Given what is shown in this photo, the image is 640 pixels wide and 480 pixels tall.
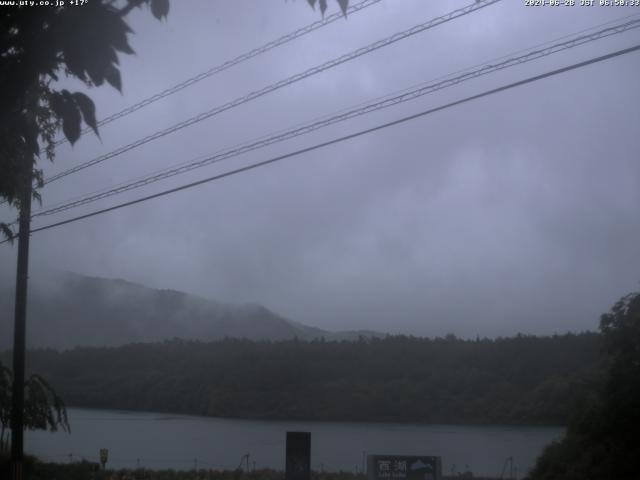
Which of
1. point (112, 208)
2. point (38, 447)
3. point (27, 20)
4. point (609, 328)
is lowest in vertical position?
point (38, 447)

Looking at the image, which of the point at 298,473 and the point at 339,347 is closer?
the point at 298,473

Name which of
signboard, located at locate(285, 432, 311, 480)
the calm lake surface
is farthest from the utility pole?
the calm lake surface

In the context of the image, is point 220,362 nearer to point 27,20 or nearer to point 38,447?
point 38,447

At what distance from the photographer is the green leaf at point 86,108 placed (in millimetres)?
4582

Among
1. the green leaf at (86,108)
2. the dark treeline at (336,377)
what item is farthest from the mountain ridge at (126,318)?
the green leaf at (86,108)

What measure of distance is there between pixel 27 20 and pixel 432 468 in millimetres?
13225

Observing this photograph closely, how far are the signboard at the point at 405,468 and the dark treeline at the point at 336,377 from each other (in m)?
14.4

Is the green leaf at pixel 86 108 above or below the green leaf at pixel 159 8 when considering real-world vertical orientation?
below

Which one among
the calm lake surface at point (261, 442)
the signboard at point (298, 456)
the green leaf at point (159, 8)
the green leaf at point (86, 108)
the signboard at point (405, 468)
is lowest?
the calm lake surface at point (261, 442)

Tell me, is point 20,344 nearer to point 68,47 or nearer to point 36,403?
point 36,403

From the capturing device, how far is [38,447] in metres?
35.3

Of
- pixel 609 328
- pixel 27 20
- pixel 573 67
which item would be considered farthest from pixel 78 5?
pixel 609 328

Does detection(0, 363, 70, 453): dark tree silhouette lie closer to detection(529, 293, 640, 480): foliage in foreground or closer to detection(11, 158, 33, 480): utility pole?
detection(11, 158, 33, 480): utility pole

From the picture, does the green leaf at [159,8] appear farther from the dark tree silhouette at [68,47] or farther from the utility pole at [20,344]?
the utility pole at [20,344]
